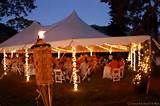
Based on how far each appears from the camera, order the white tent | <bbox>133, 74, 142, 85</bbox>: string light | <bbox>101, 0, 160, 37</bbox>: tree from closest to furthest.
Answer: <bbox>133, 74, 142, 85</bbox>: string light < the white tent < <bbox>101, 0, 160, 37</bbox>: tree

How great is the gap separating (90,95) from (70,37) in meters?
4.18

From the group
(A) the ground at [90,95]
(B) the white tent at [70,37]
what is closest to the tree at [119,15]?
(B) the white tent at [70,37]

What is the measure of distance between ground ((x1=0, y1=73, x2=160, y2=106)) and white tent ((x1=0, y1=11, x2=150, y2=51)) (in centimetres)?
177

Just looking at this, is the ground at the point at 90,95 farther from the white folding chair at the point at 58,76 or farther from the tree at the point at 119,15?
the tree at the point at 119,15

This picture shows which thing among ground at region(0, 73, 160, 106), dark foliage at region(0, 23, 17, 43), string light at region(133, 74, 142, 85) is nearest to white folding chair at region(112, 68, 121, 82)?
ground at region(0, 73, 160, 106)

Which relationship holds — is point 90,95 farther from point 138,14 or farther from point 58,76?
point 138,14

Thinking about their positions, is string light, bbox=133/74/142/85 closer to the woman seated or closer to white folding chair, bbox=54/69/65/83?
white folding chair, bbox=54/69/65/83

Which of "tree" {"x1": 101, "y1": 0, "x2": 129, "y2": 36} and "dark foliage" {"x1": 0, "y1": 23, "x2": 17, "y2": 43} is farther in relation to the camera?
"dark foliage" {"x1": 0, "y1": 23, "x2": 17, "y2": 43}

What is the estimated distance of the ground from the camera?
16172mm

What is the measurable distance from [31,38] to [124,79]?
4774 millimetres

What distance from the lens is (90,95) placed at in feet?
59.9

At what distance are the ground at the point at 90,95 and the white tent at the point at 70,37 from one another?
69.6 inches

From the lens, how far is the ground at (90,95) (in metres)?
16.2

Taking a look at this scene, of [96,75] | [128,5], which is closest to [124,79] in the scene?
[96,75]
